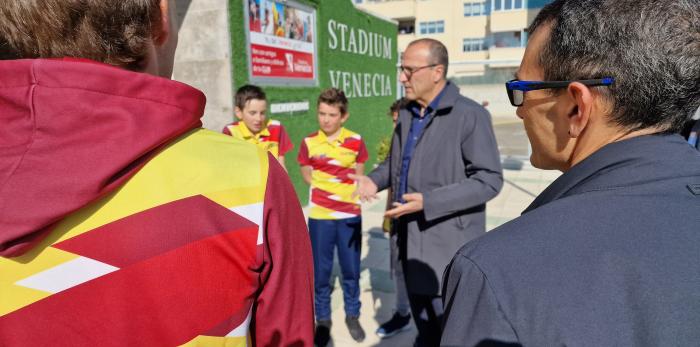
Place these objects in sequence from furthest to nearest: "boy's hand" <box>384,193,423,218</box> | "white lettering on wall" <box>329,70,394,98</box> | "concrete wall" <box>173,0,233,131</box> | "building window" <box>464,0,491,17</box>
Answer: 1. "building window" <box>464,0,491,17</box>
2. "white lettering on wall" <box>329,70,394,98</box>
3. "concrete wall" <box>173,0,233,131</box>
4. "boy's hand" <box>384,193,423,218</box>

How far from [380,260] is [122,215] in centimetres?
455

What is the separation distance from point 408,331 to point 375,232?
105 inches

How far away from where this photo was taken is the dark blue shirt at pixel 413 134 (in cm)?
276

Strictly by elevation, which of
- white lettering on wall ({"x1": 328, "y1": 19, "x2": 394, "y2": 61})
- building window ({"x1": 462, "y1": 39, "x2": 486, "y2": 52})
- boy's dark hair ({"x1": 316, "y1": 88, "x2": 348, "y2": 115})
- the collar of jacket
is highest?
building window ({"x1": 462, "y1": 39, "x2": 486, "y2": 52})

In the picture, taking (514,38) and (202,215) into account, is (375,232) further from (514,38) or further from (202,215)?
(514,38)

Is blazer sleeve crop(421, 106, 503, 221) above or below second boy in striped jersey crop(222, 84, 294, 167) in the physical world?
below

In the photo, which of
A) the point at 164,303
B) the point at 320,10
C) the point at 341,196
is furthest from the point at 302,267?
the point at 320,10

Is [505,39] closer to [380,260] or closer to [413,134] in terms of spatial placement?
[380,260]

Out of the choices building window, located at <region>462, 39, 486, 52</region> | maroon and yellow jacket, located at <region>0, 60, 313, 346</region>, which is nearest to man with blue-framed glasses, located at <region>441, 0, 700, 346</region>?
maroon and yellow jacket, located at <region>0, 60, 313, 346</region>

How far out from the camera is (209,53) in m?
5.52

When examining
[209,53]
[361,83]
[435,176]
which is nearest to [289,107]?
[209,53]

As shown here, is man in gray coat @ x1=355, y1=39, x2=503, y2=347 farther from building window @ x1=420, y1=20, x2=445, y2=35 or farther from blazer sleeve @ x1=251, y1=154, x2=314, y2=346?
building window @ x1=420, y1=20, x2=445, y2=35

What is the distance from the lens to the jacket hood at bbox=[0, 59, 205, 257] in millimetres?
768

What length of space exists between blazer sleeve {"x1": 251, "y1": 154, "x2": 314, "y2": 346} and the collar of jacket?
62 centimetres
